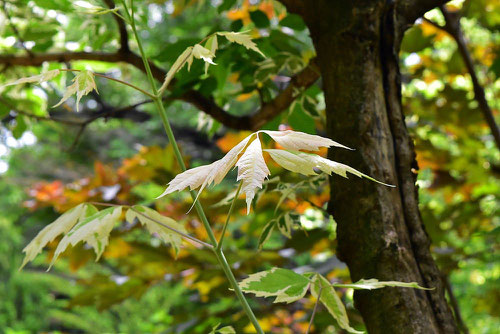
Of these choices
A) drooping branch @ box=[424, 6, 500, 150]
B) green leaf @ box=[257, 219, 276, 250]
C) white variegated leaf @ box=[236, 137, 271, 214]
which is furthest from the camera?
drooping branch @ box=[424, 6, 500, 150]

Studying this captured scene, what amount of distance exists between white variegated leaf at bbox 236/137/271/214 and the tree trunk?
22 cm

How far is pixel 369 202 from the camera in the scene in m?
0.57

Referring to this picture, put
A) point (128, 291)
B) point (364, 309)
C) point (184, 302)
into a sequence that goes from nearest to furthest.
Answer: point (364, 309) → point (128, 291) → point (184, 302)

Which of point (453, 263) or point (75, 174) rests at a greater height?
point (453, 263)

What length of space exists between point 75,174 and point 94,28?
4734mm

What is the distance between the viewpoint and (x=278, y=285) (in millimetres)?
507

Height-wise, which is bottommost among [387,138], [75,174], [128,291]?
[75,174]

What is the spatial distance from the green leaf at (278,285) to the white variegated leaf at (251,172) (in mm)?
162

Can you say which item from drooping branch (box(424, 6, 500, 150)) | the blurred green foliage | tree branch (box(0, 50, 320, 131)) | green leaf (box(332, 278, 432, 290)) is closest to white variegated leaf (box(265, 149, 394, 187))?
green leaf (box(332, 278, 432, 290))

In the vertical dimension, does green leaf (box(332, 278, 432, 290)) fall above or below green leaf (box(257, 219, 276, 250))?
above

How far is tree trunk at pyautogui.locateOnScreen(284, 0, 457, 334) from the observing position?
1.78 feet

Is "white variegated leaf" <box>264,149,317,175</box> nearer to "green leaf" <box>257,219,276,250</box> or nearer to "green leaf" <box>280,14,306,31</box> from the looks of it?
"green leaf" <box>257,219,276,250</box>

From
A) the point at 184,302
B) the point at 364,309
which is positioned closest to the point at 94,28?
the point at 364,309

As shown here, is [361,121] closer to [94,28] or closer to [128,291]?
[94,28]
